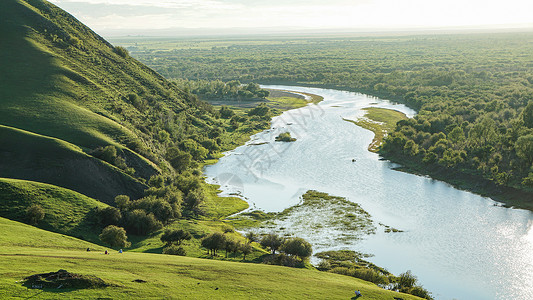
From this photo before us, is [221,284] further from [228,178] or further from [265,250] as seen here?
[228,178]

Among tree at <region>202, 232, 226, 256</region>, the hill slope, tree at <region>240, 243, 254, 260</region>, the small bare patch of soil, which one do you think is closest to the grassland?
the hill slope

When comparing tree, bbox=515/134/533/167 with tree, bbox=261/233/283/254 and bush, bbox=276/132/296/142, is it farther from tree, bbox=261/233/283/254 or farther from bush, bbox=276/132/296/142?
bush, bbox=276/132/296/142

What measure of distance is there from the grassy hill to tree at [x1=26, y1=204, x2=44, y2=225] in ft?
9.59

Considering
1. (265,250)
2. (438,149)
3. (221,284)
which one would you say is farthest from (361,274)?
(438,149)

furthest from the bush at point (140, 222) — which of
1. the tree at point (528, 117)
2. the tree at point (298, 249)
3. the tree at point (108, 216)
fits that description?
the tree at point (528, 117)

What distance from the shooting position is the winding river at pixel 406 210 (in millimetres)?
66188

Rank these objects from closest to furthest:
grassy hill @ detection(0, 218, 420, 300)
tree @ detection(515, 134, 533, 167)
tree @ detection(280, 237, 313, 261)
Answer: grassy hill @ detection(0, 218, 420, 300), tree @ detection(280, 237, 313, 261), tree @ detection(515, 134, 533, 167)

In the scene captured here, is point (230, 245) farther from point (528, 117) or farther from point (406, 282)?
point (528, 117)

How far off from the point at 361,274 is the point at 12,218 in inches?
2339

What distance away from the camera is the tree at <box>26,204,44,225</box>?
66.4 metres

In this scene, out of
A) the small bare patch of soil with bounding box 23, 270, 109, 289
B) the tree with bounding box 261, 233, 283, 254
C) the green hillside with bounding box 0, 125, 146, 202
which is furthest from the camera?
the green hillside with bounding box 0, 125, 146, 202

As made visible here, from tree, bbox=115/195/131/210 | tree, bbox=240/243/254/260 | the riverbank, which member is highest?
tree, bbox=115/195/131/210

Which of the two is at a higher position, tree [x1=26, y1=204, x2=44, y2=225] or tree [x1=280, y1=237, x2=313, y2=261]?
tree [x1=26, y1=204, x2=44, y2=225]

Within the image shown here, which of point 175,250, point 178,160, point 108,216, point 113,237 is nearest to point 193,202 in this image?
point 108,216
